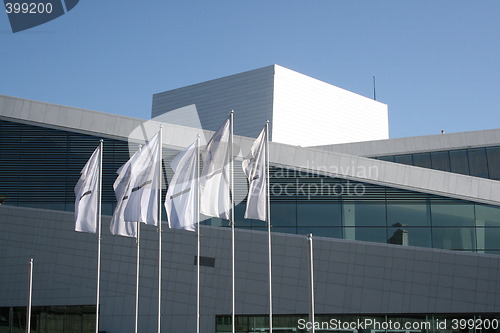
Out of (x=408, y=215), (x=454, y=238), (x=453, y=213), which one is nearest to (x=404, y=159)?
(x=453, y=213)

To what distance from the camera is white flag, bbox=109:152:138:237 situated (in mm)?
26844

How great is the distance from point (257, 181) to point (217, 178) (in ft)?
4.79

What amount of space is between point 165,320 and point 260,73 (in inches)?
1539

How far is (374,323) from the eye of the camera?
33.3 metres

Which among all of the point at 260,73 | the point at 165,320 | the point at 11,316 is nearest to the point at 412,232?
the point at 165,320

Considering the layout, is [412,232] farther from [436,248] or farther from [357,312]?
[357,312]

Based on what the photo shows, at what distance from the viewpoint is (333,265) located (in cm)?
3347

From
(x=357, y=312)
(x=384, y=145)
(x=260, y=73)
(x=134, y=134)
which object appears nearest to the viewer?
(x=357, y=312)

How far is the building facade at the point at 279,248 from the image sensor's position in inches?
1305

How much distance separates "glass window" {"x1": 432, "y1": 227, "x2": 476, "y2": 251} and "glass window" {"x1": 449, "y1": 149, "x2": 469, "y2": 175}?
29.4ft

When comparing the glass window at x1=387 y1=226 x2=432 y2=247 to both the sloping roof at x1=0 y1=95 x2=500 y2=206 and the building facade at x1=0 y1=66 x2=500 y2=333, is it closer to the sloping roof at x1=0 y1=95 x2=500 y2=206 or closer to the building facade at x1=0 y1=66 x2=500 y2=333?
the building facade at x1=0 y1=66 x2=500 y2=333

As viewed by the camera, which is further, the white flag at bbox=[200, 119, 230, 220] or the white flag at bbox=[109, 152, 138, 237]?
the white flag at bbox=[109, 152, 138, 237]

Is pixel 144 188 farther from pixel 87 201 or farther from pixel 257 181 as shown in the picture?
pixel 257 181

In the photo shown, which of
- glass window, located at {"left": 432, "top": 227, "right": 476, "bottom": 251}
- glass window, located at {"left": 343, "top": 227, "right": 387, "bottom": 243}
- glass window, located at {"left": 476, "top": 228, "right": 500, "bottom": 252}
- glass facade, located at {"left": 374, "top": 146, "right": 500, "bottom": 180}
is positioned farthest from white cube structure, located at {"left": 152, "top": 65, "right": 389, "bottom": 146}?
glass window, located at {"left": 476, "top": 228, "right": 500, "bottom": 252}
